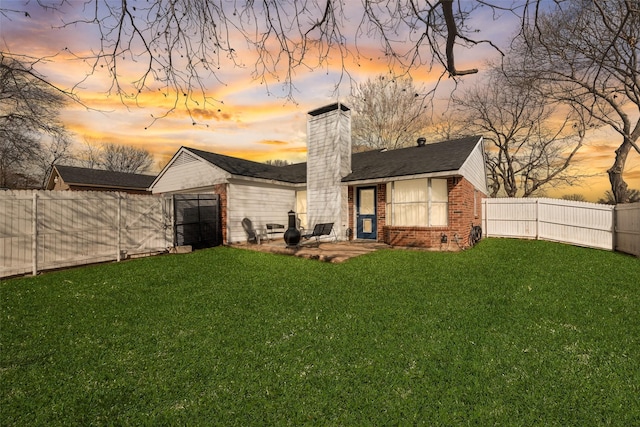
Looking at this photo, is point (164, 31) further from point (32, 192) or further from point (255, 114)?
point (32, 192)

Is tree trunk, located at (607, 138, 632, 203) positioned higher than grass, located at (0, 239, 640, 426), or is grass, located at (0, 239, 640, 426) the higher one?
tree trunk, located at (607, 138, 632, 203)

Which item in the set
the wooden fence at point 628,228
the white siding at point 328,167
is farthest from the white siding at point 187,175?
the wooden fence at point 628,228

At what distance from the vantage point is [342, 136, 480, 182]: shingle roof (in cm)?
1211

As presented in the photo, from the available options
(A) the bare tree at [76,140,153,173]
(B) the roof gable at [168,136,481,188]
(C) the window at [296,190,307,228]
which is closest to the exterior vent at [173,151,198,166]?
(B) the roof gable at [168,136,481,188]

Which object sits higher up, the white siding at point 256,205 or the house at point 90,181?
the house at point 90,181

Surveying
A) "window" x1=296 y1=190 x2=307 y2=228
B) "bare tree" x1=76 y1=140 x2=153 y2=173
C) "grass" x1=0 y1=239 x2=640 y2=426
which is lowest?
"grass" x1=0 y1=239 x2=640 y2=426

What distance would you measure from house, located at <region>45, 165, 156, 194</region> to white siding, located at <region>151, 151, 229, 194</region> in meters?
12.1

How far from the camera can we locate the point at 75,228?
30.2 feet

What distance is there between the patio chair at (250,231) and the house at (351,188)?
0.27 m

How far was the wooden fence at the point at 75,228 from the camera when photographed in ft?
26.0

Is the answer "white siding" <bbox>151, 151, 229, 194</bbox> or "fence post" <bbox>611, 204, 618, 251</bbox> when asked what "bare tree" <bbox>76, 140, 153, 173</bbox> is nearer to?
"white siding" <bbox>151, 151, 229, 194</bbox>

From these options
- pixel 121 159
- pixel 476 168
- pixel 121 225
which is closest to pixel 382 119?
pixel 476 168

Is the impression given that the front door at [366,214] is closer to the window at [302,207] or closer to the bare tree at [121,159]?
the window at [302,207]

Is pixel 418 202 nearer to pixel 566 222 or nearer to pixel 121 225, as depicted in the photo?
pixel 566 222
